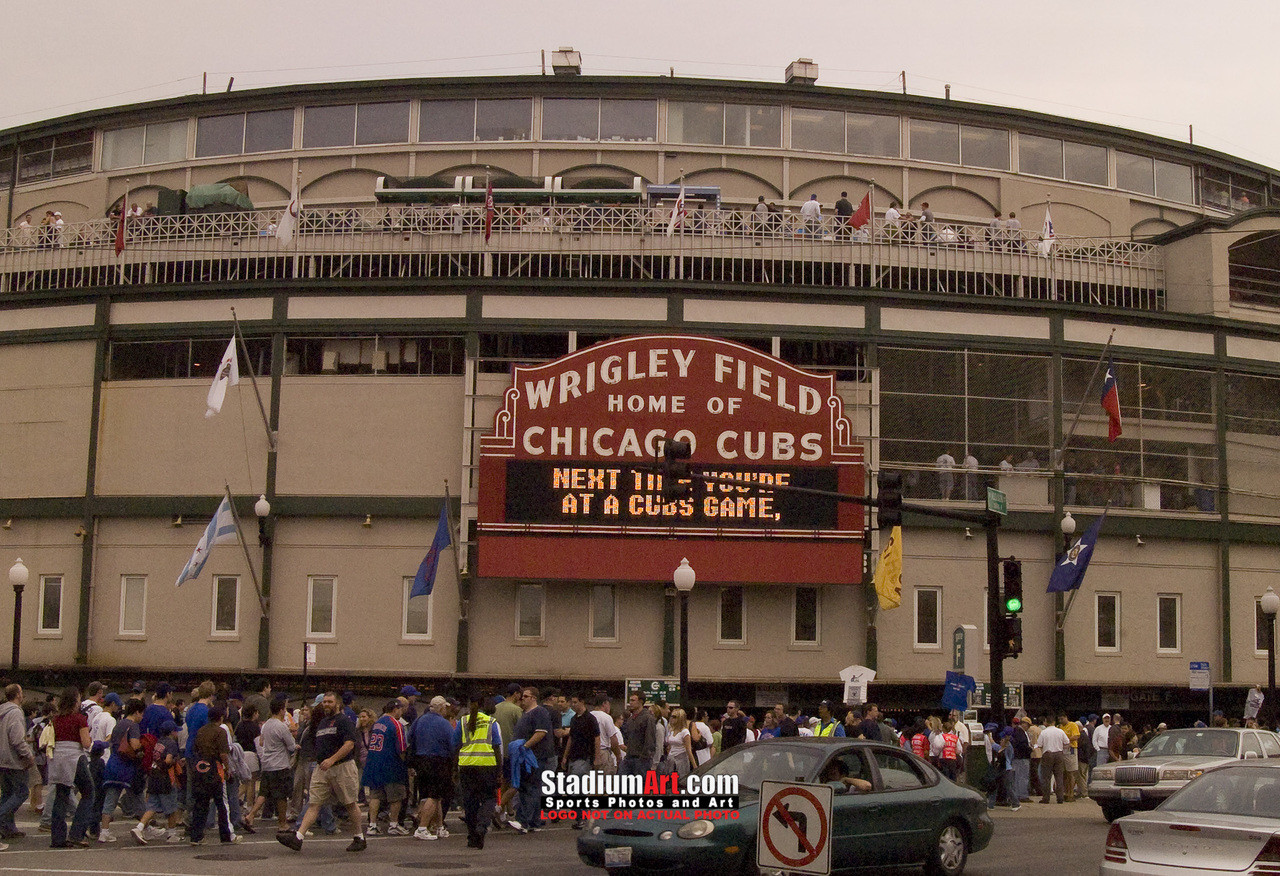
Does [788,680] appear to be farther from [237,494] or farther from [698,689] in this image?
[237,494]

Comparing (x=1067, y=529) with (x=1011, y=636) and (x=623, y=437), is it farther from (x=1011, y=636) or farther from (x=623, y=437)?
Result: (x=1011, y=636)

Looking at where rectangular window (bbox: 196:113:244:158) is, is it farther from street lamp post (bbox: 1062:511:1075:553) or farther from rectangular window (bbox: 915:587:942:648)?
street lamp post (bbox: 1062:511:1075:553)

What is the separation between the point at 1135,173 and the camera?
4903cm

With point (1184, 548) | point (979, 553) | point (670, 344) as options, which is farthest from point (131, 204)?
point (1184, 548)

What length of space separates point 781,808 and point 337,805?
12.1m

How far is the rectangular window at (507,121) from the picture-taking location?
46.2 metres

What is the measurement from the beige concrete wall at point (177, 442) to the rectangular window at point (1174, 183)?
99.8ft

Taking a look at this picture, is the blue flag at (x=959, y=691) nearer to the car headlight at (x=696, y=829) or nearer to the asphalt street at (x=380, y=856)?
the asphalt street at (x=380, y=856)

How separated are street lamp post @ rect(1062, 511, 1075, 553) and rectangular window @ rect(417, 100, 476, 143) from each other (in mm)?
21735

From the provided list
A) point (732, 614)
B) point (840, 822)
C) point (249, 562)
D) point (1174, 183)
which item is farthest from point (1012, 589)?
point (1174, 183)

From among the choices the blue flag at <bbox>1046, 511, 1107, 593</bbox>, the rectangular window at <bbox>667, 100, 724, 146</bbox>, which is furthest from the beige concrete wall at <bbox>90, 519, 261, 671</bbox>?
the rectangular window at <bbox>667, 100, 724, 146</bbox>

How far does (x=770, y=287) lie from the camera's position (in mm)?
36312

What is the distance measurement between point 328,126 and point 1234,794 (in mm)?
38943

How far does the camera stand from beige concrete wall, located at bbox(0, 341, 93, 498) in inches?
1470
